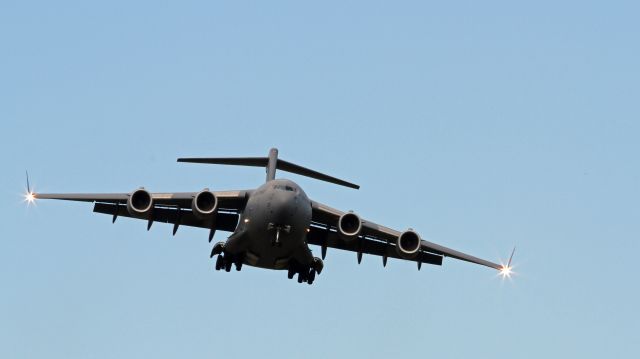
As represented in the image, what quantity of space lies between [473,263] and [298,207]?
7.04m

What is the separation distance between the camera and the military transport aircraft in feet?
86.9

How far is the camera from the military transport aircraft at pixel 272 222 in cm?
2650

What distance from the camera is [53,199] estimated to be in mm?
28812

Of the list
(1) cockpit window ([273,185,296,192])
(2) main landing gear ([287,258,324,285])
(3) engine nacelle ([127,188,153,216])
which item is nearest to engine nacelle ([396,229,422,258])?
(2) main landing gear ([287,258,324,285])

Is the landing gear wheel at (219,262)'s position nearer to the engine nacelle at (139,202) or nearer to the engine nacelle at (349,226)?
the engine nacelle at (139,202)

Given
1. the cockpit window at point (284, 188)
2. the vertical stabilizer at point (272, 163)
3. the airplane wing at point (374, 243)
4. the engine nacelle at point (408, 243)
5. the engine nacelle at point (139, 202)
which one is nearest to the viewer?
the cockpit window at point (284, 188)

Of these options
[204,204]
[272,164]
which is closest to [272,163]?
[272,164]

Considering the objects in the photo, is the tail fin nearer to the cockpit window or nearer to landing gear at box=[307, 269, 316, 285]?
landing gear at box=[307, 269, 316, 285]

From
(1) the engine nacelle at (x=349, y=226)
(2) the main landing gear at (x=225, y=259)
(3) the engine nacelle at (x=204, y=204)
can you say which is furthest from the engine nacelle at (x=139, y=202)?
(1) the engine nacelle at (x=349, y=226)

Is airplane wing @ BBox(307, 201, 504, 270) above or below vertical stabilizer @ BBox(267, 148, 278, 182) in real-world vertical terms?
below

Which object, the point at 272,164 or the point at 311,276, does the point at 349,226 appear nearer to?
the point at 311,276

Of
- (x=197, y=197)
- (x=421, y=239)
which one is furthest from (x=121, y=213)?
(x=421, y=239)

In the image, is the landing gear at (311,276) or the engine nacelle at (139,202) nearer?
the engine nacelle at (139,202)

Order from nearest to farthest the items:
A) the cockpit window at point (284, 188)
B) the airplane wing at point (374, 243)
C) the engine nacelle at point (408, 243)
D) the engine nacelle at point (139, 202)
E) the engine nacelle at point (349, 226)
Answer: the cockpit window at point (284, 188), the engine nacelle at point (139, 202), the engine nacelle at point (349, 226), the engine nacelle at point (408, 243), the airplane wing at point (374, 243)
